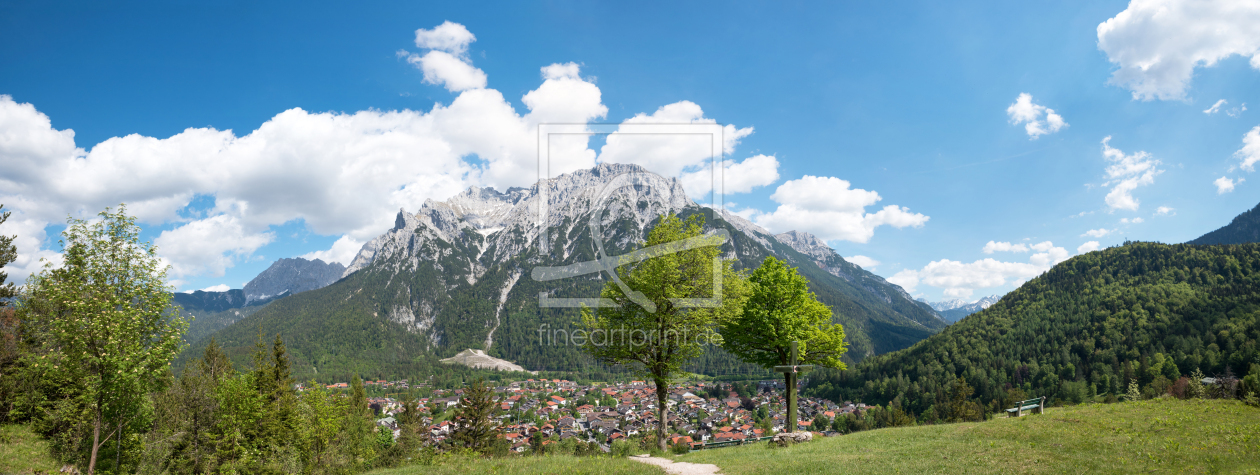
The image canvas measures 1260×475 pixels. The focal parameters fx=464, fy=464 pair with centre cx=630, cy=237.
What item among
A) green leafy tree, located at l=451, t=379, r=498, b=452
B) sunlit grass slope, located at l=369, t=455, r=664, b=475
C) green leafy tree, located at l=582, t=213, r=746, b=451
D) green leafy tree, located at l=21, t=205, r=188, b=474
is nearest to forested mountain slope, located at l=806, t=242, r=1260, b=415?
green leafy tree, located at l=451, t=379, r=498, b=452

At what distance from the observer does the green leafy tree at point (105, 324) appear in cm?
1636

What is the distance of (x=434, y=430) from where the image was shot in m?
104

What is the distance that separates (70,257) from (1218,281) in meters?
234

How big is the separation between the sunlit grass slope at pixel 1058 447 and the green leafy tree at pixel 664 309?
4.19 meters

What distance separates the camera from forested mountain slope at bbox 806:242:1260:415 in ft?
367

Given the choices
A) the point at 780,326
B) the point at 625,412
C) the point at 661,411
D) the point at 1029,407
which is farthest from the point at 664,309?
the point at 625,412

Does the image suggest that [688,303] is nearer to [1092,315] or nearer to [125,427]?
[125,427]

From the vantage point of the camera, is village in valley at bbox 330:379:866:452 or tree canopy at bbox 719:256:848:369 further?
village in valley at bbox 330:379:866:452

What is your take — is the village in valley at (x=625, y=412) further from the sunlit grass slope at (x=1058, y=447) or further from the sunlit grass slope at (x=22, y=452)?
the sunlit grass slope at (x=1058, y=447)

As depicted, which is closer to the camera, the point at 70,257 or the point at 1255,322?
the point at 70,257

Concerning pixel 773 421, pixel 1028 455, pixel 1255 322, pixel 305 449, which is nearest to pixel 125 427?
pixel 305 449

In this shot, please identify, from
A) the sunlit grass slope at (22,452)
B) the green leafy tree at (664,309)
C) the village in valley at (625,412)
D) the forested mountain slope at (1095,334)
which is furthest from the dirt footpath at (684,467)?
the forested mountain slope at (1095,334)

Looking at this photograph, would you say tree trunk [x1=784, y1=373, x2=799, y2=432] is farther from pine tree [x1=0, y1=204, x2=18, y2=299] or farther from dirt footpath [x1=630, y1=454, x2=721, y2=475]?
pine tree [x1=0, y1=204, x2=18, y2=299]

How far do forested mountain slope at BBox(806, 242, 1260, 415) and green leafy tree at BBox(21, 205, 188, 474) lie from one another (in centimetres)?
13380
